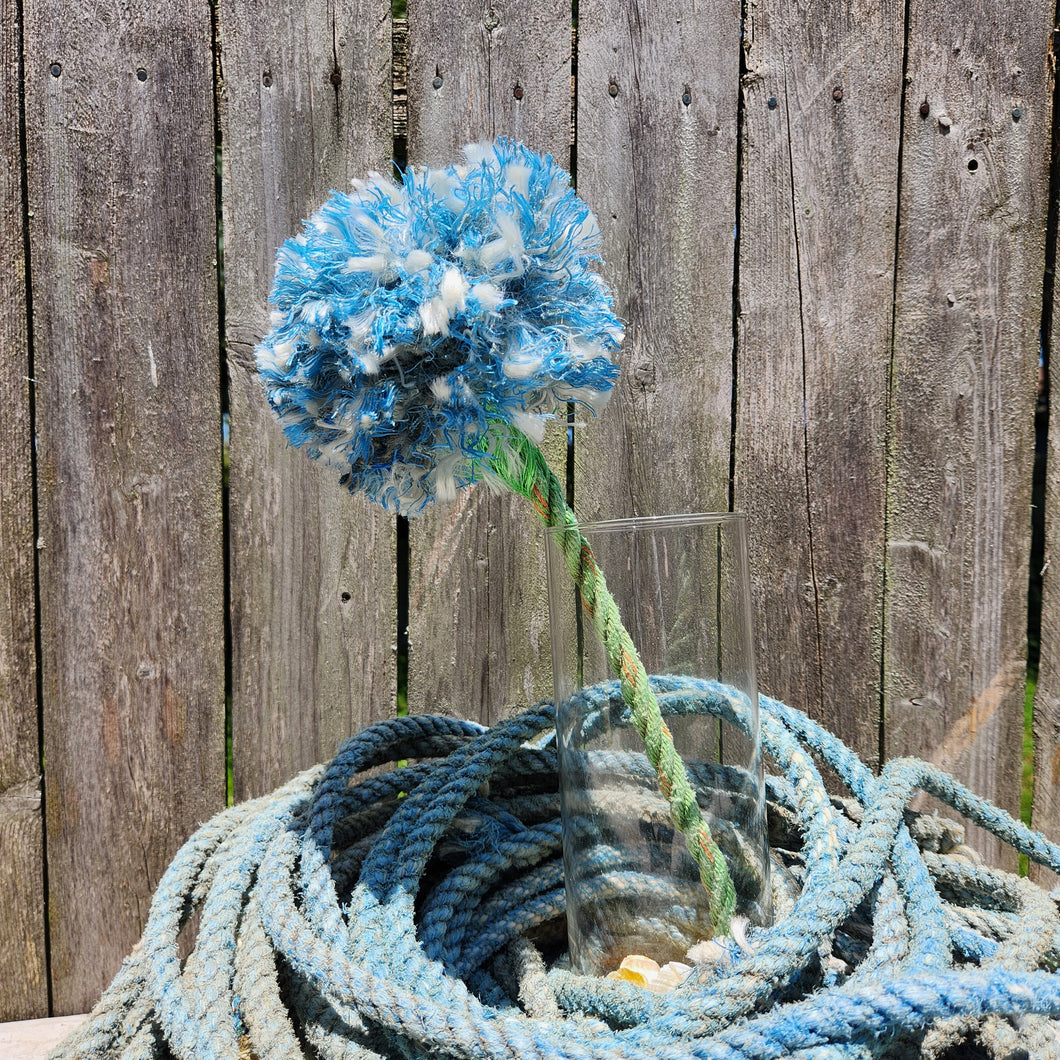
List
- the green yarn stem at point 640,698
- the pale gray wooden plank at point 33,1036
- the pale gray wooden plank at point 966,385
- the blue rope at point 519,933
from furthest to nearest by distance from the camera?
the pale gray wooden plank at point 966,385 < the pale gray wooden plank at point 33,1036 < the green yarn stem at point 640,698 < the blue rope at point 519,933

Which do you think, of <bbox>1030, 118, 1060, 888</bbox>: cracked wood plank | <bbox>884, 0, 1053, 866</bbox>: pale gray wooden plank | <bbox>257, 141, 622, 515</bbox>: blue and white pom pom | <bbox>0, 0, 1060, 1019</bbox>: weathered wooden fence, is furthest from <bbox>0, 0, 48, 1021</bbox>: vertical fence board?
<bbox>1030, 118, 1060, 888</bbox>: cracked wood plank

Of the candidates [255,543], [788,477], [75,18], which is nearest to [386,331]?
[255,543]

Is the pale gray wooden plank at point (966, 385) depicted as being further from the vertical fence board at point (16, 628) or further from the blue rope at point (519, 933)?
the vertical fence board at point (16, 628)

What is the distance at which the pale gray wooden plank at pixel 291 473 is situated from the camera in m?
1.09

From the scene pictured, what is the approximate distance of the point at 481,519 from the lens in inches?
45.6

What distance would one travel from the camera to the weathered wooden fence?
3.59 feet

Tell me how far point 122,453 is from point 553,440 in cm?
58

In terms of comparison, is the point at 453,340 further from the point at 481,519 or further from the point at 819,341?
the point at 819,341

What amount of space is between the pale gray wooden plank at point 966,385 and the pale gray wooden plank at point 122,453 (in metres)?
0.96

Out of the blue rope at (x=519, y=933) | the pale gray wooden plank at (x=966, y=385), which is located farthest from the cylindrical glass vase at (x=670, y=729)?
the pale gray wooden plank at (x=966, y=385)

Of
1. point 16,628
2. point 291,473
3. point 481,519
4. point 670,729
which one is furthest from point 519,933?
point 16,628

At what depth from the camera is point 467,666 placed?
117 cm

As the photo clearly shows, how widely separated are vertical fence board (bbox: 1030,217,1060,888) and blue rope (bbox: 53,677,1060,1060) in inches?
16.0

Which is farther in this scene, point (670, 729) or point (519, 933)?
point (519, 933)
